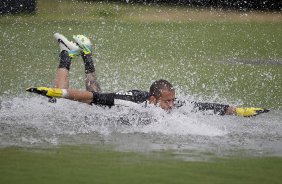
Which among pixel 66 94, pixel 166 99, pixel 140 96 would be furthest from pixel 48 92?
pixel 166 99

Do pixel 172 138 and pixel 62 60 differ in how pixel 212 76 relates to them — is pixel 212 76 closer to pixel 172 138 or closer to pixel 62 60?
pixel 62 60

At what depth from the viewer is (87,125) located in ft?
38.5

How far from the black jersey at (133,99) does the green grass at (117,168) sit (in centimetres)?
119

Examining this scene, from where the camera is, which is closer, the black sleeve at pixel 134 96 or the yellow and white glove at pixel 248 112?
the black sleeve at pixel 134 96

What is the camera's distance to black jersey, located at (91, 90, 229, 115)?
1129cm

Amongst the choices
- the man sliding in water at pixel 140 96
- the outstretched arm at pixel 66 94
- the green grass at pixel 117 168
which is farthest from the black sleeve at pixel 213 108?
the green grass at pixel 117 168

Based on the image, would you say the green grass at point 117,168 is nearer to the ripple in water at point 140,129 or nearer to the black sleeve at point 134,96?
the ripple in water at point 140,129

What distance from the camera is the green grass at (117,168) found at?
28.5 feet

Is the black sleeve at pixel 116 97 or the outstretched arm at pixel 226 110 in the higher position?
the black sleeve at pixel 116 97

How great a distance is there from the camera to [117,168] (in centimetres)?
920

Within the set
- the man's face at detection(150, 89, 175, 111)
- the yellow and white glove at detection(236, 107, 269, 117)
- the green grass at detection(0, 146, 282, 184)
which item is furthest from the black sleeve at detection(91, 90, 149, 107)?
the yellow and white glove at detection(236, 107, 269, 117)

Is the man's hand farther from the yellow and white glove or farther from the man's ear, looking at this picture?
the yellow and white glove

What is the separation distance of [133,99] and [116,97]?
325mm

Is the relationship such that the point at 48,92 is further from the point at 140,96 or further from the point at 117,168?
the point at 117,168
